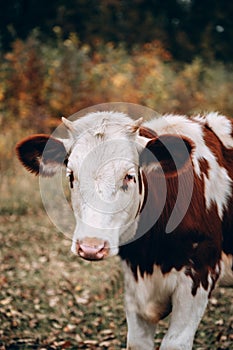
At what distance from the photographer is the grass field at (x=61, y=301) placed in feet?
21.0

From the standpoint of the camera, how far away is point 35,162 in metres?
4.46

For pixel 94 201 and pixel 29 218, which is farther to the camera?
pixel 29 218

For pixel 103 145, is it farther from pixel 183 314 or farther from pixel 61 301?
pixel 61 301

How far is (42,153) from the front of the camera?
4.38m

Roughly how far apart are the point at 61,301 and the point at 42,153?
3.44 m

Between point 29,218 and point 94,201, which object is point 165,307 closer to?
point 94,201

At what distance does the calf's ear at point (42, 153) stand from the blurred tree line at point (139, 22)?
19.0 m

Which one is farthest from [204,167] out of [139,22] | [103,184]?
[139,22]

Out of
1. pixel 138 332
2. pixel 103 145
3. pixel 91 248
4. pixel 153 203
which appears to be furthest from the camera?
pixel 138 332

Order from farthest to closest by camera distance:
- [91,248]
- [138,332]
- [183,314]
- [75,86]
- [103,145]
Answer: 1. [75,86]
2. [138,332]
3. [183,314]
4. [103,145]
5. [91,248]

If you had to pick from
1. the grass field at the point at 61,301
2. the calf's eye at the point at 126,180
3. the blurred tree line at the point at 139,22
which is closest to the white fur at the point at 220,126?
the calf's eye at the point at 126,180

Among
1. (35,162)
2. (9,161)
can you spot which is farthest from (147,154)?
(9,161)

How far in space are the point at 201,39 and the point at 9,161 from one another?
14958mm

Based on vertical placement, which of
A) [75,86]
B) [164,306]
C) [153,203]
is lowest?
[75,86]
